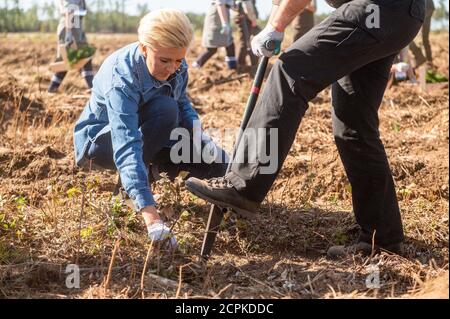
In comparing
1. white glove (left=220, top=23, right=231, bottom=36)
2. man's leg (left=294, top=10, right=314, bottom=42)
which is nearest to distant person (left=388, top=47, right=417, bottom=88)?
man's leg (left=294, top=10, right=314, bottom=42)

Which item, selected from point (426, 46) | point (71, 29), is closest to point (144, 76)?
point (71, 29)

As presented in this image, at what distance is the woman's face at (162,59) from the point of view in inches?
123

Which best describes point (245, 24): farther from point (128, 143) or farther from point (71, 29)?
point (128, 143)

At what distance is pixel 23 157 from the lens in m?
4.68

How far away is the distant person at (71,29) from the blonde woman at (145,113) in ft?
14.8

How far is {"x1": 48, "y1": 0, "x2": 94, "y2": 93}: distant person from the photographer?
7875mm

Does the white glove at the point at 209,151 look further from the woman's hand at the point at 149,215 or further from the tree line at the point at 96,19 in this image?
the tree line at the point at 96,19

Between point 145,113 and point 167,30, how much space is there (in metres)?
0.61

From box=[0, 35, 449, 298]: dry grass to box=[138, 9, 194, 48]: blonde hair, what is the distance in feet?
2.45

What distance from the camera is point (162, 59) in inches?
124

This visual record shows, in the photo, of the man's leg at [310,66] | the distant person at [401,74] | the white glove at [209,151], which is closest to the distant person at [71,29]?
the distant person at [401,74]
